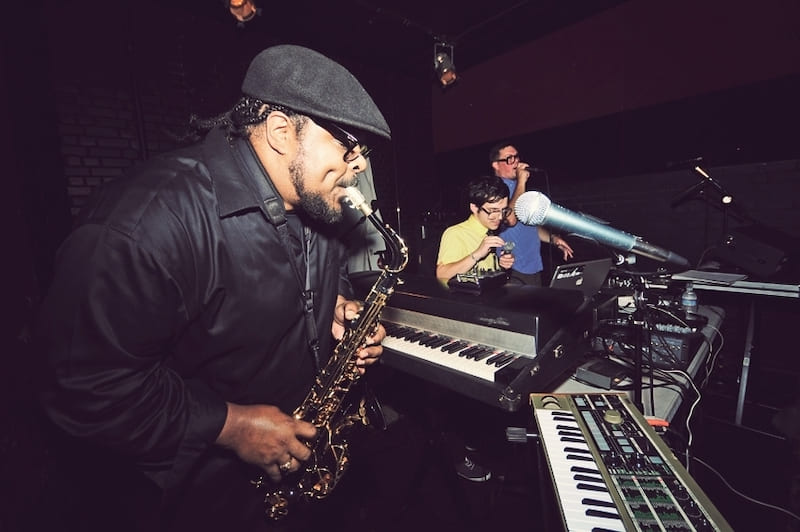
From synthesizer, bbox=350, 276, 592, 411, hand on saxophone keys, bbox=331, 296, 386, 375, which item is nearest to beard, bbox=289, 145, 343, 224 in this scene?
hand on saxophone keys, bbox=331, 296, 386, 375

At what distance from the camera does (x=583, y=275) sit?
259cm

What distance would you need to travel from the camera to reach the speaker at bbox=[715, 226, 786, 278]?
10.3ft

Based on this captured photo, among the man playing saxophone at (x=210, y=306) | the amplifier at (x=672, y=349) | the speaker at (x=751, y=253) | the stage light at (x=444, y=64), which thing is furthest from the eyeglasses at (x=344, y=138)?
the stage light at (x=444, y=64)

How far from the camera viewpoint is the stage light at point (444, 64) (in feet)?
18.4

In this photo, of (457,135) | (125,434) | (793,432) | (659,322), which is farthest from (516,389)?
(457,135)

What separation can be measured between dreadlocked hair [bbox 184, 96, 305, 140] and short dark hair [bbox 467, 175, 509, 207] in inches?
89.2

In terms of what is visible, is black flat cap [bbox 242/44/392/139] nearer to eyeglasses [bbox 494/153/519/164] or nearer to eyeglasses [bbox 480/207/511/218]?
eyeglasses [bbox 480/207/511/218]

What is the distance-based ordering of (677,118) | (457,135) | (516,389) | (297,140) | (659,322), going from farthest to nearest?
(457,135) → (677,118) → (659,322) → (516,389) → (297,140)

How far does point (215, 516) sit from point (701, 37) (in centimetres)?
615

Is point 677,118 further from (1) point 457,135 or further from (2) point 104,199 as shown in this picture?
(2) point 104,199

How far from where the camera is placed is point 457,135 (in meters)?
6.99

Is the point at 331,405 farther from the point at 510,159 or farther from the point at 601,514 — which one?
the point at 510,159

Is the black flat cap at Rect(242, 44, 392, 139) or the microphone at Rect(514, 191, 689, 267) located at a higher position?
the black flat cap at Rect(242, 44, 392, 139)

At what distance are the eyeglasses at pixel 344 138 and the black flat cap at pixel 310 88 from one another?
53 mm
